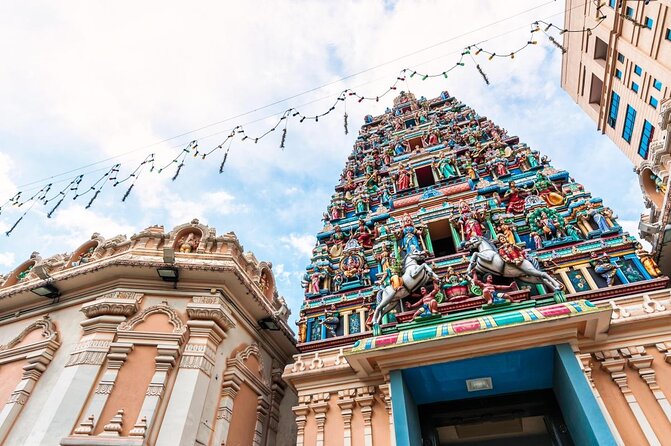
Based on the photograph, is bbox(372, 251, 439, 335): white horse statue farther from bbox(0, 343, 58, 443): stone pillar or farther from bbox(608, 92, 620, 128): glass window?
bbox(608, 92, 620, 128): glass window

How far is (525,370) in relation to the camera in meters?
8.30

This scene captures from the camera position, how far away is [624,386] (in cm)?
723

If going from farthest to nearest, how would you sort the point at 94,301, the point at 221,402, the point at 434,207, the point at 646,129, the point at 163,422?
the point at 646,129, the point at 434,207, the point at 94,301, the point at 221,402, the point at 163,422

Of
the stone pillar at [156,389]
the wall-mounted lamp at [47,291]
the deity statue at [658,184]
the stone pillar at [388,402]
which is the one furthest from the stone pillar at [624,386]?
the wall-mounted lamp at [47,291]

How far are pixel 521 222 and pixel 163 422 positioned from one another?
11.6 metres

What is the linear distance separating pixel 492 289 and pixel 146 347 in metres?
8.94

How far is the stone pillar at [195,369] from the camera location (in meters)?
7.89

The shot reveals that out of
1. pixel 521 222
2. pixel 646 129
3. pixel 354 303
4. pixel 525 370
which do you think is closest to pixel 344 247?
pixel 354 303

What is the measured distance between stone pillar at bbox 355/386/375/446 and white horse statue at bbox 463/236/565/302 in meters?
4.26

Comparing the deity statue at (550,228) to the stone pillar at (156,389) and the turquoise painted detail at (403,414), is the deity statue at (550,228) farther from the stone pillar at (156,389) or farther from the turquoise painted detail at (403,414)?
the stone pillar at (156,389)

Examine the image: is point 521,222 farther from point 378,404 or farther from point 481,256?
point 378,404

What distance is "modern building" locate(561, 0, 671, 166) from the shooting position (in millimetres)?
19156

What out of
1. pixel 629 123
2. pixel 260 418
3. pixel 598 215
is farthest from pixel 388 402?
pixel 629 123

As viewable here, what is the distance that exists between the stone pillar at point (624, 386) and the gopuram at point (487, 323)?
23mm
